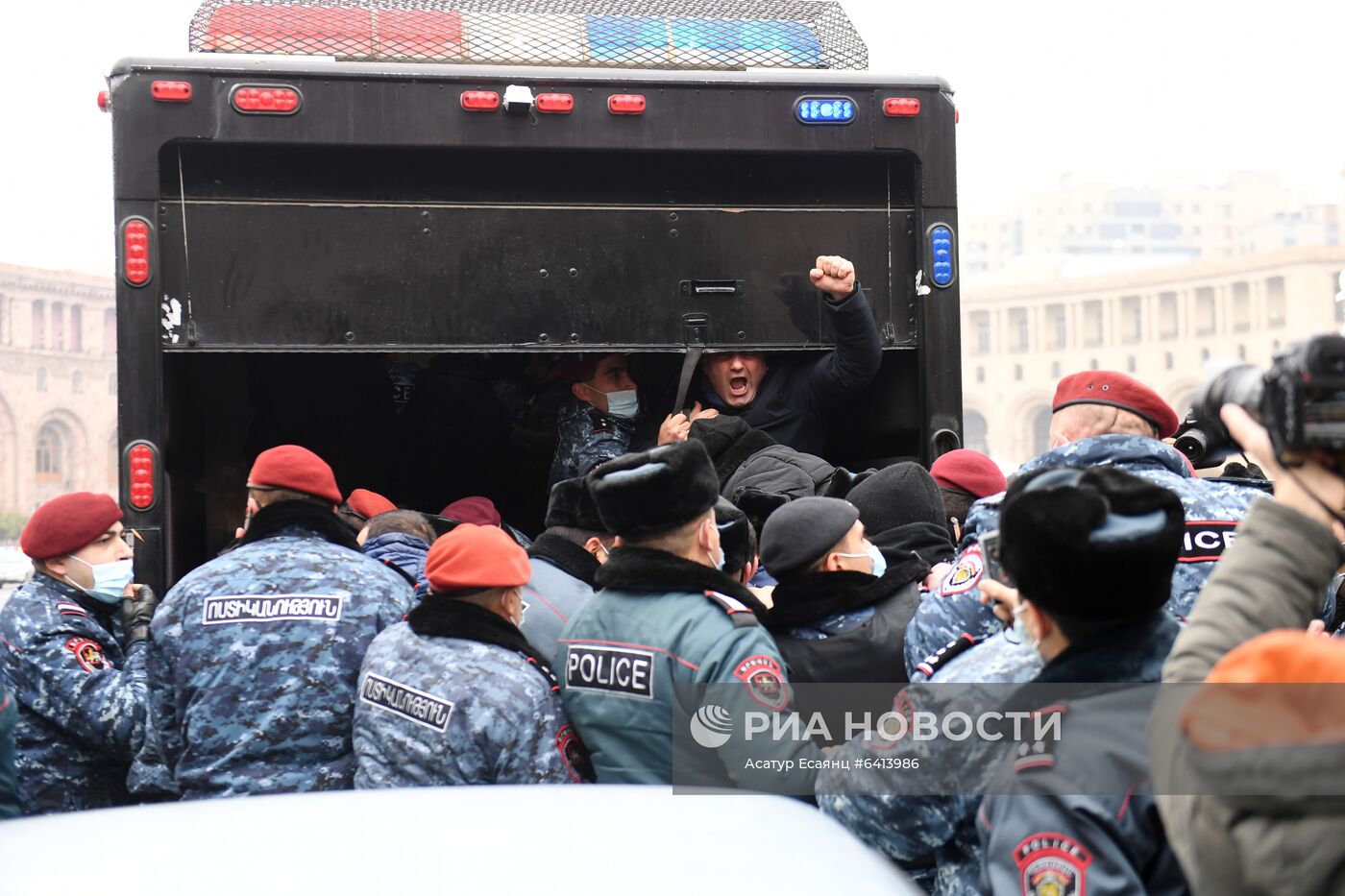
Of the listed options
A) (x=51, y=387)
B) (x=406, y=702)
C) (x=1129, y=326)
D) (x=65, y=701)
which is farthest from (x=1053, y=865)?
(x=1129, y=326)

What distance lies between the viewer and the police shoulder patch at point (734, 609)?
3.05 meters

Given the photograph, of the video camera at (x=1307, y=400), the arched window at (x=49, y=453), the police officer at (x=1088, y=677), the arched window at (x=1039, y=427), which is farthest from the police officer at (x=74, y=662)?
the arched window at (x=1039, y=427)

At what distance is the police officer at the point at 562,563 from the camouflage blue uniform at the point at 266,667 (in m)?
0.36

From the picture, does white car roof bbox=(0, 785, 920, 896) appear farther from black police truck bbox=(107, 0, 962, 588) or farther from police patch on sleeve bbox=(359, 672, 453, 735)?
black police truck bbox=(107, 0, 962, 588)

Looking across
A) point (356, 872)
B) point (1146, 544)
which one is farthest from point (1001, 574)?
point (356, 872)

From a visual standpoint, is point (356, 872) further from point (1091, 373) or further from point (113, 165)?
point (113, 165)

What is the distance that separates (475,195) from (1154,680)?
321 cm

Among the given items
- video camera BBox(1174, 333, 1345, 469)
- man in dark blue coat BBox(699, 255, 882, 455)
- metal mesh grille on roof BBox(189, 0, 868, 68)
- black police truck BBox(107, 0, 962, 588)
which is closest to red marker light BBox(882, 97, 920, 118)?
black police truck BBox(107, 0, 962, 588)

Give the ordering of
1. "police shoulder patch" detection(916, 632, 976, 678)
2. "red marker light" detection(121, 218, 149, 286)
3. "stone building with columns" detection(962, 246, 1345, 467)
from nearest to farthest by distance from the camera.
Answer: "police shoulder patch" detection(916, 632, 976, 678) → "red marker light" detection(121, 218, 149, 286) → "stone building with columns" detection(962, 246, 1345, 467)

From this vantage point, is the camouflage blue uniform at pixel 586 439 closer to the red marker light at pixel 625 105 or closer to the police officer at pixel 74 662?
the red marker light at pixel 625 105

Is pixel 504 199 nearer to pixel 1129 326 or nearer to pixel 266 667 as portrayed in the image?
pixel 266 667

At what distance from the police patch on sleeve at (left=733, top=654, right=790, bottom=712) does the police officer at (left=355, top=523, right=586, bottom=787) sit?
1.63ft

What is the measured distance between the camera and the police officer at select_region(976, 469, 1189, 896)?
2.07 meters

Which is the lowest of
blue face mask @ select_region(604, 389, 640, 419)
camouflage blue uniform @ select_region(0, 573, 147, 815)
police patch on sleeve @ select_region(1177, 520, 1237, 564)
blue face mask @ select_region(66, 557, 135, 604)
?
Result: camouflage blue uniform @ select_region(0, 573, 147, 815)
